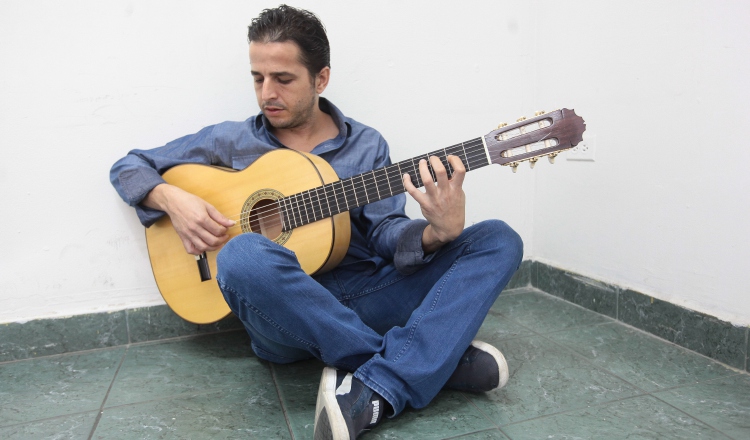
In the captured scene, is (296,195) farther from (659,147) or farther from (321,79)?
(659,147)

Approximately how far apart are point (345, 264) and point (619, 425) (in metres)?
0.79

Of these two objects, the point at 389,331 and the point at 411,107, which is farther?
the point at 411,107

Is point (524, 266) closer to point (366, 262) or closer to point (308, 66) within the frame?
point (366, 262)

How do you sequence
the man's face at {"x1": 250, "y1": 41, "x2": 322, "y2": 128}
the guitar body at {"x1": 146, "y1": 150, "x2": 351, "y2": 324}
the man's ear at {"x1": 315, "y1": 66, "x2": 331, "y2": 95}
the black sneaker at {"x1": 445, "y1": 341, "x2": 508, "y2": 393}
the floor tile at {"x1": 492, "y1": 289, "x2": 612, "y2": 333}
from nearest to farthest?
the black sneaker at {"x1": 445, "y1": 341, "x2": 508, "y2": 393} → the guitar body at {"x1": 146, "y1": 150, "x2": 351, "y2": 324} → the man's face at {"x1": 250, "y1": 41, "x2": 322, "y2": 128} → the man's ear at {"x1": 315, "y1": 66, "x2": 331, "y2": 95} → the floor tile at {"x1": 492, "y1": 289, "x2": 612, "y2": 333}

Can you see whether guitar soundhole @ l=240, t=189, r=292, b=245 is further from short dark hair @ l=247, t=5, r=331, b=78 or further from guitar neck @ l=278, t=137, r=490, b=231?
short dark hair @ l=247, t=5, r=331, b=78

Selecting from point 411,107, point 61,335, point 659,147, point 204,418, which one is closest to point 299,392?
point 204,418

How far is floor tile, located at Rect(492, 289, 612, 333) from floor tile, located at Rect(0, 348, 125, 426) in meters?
1.32

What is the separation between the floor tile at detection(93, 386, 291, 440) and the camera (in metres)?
1.24

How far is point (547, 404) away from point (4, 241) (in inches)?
65.0

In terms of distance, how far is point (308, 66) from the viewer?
163 centimetres

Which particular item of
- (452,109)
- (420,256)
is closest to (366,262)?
(420,256)

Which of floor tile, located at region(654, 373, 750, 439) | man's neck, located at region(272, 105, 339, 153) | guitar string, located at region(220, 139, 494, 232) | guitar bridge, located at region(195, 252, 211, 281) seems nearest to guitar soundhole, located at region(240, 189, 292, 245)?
guitar string, located at region(220, 139, 494, 232)

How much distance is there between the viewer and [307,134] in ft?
5.62

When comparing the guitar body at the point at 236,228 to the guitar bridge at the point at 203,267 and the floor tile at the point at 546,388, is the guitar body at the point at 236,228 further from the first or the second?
the floor tile at the point at 546,388
